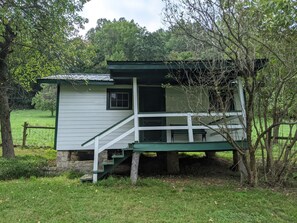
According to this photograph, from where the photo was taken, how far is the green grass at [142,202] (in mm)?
4707

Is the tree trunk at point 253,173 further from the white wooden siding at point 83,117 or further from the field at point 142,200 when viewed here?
the white wooden siding at point 83,117

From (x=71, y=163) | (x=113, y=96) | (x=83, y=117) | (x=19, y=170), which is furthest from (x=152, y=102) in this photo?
(x=19, y=170)

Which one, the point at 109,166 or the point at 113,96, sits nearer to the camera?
the point at 109,166

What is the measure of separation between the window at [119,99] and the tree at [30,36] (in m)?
1.82

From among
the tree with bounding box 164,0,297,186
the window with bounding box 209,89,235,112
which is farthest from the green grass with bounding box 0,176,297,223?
the window with bounding box 209,89,235,112

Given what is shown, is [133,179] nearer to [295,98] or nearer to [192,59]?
[192,59]

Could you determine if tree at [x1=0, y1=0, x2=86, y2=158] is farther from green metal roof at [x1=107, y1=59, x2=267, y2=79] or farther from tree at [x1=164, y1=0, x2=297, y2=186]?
tree at [x1=164, y1=0, x2=297, y2=186]

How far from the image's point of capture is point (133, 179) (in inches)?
270

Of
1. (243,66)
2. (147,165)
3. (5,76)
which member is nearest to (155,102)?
(147,165)

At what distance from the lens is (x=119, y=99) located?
931 centimetres

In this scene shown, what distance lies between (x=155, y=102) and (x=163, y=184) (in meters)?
3.37

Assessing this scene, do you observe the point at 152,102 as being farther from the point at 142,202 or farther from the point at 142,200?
the point at 142,202

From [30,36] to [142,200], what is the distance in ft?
18.4

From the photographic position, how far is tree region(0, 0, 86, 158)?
6.17 meters
